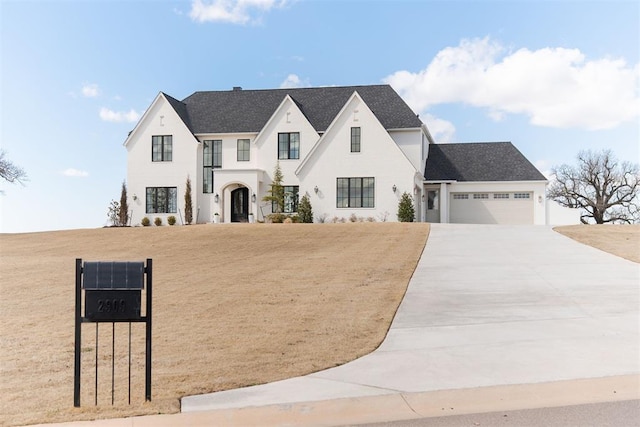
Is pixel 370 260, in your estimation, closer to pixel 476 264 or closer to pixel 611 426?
pixel 476 264

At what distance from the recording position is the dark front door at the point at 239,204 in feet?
122

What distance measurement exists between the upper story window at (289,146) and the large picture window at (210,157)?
4439 millimetres

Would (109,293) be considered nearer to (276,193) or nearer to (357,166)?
(357,166)

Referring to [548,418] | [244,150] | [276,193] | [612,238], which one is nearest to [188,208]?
[244,150]

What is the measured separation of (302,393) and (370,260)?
12.8 m

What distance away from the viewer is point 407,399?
6777 mm

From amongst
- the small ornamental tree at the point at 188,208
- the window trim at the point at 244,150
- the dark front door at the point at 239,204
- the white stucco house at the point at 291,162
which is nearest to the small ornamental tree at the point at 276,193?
the white stucco house at the point at 291,162

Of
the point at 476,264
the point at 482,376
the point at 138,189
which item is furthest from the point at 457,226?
the point at 482,376

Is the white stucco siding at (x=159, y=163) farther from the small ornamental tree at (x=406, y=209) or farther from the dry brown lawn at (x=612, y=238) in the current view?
the dry brown lawn at (x=612, y=238)

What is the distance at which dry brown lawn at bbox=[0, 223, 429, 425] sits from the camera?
7.53m

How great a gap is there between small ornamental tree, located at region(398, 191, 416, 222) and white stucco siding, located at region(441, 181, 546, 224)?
18.1 feet

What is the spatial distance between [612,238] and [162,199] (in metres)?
26.7

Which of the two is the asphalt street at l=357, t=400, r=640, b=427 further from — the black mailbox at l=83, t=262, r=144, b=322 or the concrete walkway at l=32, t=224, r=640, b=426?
Result: the black mailbox at l=83, t=262, r=144, b=322

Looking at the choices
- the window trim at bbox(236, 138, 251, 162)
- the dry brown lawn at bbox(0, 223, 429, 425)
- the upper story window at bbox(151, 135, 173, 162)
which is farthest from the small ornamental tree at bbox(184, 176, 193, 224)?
the dry brown lawn at bbox(0, 223, 429, 425)
